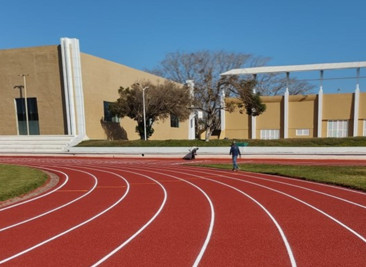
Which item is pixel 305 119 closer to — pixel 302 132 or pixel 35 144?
pixel 302 132

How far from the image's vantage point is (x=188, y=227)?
6293 mm

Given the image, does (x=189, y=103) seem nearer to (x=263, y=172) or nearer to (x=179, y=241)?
(x=263, y=172)

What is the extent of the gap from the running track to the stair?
68.9 ft

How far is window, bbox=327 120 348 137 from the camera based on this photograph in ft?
123

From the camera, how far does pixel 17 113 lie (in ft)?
112

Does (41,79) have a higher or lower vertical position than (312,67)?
lower

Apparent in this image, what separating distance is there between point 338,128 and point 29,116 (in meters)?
40.7

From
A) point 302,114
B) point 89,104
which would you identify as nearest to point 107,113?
point 89,104

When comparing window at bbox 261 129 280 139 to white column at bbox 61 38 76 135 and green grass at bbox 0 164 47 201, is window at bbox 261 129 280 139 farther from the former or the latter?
green grass at bbox 0 164 47 201

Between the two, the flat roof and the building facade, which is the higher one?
the flat roof

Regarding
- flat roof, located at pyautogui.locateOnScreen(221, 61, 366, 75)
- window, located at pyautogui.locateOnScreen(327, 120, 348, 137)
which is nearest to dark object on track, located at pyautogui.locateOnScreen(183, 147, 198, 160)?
flat roof, located at pyautogui.locateOnScreen(221, 61, 366, 75)

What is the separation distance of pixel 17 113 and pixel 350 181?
119 feet

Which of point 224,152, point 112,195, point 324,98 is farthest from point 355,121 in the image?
point 112,195

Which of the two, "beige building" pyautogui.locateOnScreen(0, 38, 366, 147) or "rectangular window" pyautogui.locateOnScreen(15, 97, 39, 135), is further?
"rectangular window" pyautogui.locateOnScreen(15, 97, 39, 135)
